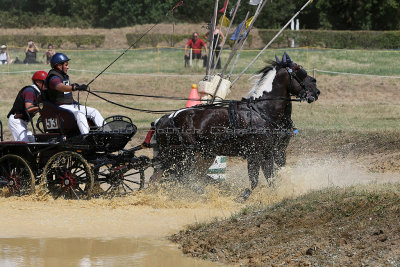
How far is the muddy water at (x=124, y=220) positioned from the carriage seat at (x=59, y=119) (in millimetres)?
1051

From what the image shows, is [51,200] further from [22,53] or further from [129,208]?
[22,53]

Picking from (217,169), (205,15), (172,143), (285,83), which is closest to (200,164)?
(172,143)

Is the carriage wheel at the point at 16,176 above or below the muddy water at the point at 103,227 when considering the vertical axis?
above

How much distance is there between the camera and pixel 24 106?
11.9m

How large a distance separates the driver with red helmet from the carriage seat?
1.67 ft

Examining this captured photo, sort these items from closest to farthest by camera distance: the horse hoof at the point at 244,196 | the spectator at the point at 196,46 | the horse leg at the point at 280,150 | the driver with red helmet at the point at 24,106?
the horse hoof at the point at 244,196 → the horse leg at the point at 280,150 → the driver with red helmet at the point at 24,106 → the spectator at the point at 196,46

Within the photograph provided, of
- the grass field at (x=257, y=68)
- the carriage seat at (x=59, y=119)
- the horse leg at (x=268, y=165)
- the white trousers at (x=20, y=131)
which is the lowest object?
the grass field at (x=257, y=68)

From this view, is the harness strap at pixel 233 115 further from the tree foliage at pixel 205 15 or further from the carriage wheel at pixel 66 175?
the tree foliage at pixel 205 15

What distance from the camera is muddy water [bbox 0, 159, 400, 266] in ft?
27.2

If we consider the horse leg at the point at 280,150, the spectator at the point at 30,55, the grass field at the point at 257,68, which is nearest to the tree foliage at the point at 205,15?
the grass field at the point at 257,68

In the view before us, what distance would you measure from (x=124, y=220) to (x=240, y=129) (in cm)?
227

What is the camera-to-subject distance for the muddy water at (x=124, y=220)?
8305 mm

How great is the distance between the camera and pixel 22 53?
3862cm

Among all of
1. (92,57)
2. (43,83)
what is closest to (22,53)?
(92,57)
